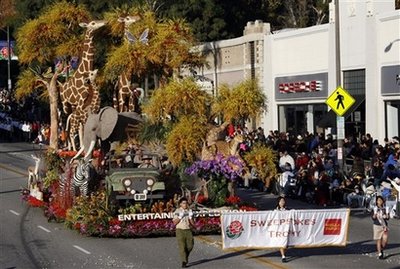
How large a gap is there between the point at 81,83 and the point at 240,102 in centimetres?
1125

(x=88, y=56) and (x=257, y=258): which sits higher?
(x=88, y=56)

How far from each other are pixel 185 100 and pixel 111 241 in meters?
4.37

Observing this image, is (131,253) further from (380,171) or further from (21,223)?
(380,171)

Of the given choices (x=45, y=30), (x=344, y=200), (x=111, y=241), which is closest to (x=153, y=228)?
(x=111, y=241)

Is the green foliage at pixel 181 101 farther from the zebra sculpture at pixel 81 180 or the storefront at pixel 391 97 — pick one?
the storefront at pixel 391 97

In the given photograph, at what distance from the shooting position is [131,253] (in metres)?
20.9

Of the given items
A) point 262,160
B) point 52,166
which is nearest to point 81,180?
point 262,160

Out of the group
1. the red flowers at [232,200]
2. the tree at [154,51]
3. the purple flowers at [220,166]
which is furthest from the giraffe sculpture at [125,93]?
the red flowers at [232,200]

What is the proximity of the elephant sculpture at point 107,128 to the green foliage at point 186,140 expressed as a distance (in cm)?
477

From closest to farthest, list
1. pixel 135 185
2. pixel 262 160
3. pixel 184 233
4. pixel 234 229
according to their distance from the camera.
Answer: pixel 184 233 < pixel 234 229 < pixel 135 185 < pixel 262 160

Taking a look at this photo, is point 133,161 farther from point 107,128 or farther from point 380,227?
point 380,227

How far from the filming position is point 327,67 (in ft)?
139

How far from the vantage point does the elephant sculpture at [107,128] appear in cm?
2945

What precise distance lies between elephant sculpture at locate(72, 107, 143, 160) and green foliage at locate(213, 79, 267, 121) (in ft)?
16.6
